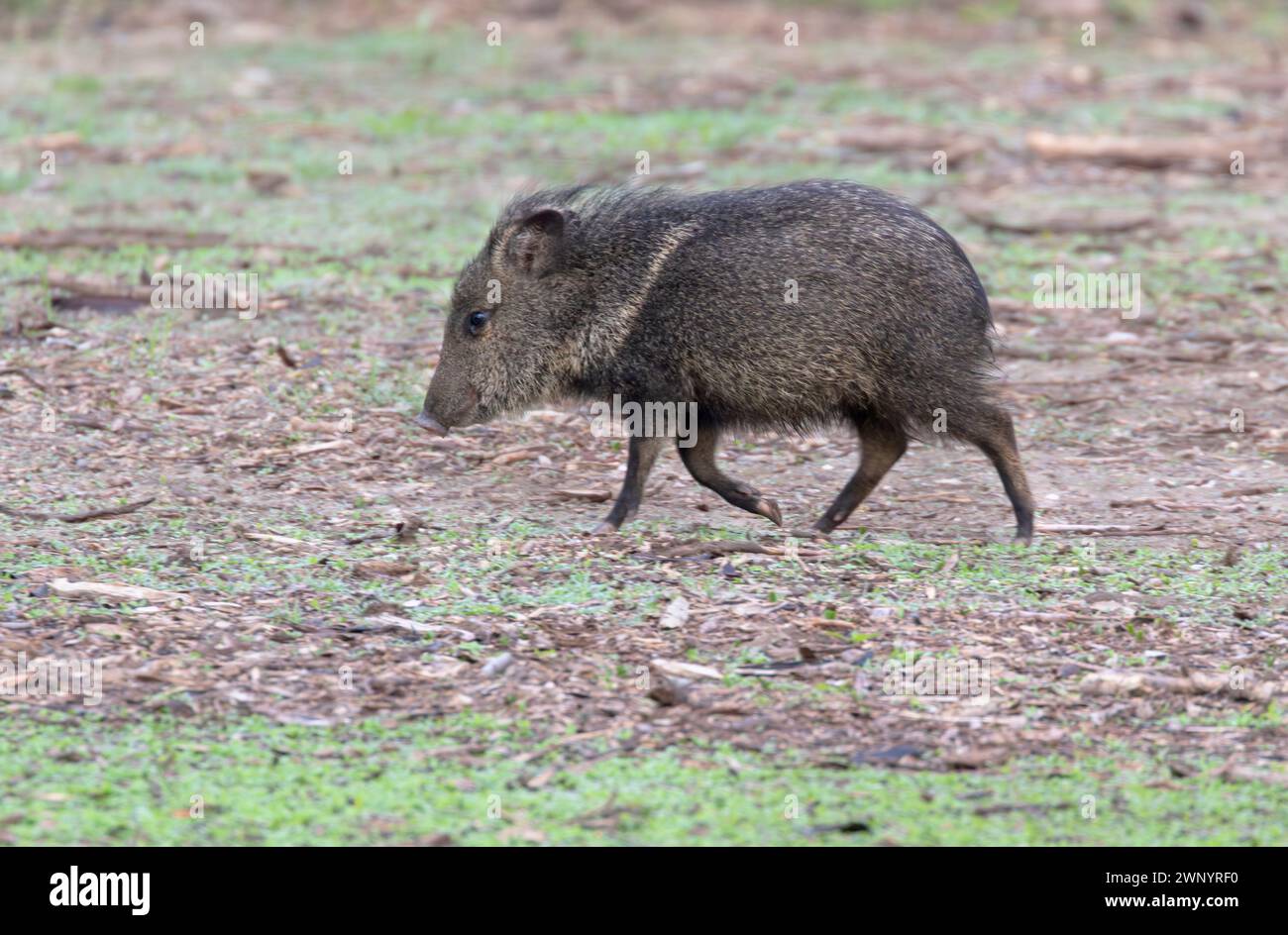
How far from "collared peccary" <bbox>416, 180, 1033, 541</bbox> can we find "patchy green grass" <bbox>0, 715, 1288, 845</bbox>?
76.0 inches

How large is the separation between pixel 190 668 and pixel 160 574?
80 cm

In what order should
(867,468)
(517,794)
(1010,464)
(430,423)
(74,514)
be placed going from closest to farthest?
(517,794) → (74,514) → (1010,464) → (867,468) → (430,423)

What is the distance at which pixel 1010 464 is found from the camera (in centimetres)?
620

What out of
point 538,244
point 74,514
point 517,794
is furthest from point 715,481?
point 517,794

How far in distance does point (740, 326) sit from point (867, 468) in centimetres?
76

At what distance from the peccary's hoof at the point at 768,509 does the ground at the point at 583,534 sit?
0.25 ft

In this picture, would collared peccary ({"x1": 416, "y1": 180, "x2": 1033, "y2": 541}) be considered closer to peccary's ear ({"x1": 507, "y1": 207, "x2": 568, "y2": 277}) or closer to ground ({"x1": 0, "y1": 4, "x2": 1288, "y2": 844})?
peccary's ear ({"x1": 507, "y1": 207, "x2": 568, "y2": 277})

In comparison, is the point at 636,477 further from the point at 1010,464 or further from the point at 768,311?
the point at 1010,464

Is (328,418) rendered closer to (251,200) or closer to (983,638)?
(983,638)

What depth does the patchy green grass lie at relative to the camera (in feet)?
12.8

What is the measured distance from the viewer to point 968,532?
6.36 meters

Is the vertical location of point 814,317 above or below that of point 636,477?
above

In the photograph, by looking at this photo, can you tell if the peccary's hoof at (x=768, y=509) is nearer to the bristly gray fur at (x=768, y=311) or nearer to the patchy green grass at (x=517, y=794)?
the bristly gray fur at (x=768, y=311)

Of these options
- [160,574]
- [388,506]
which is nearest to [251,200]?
[388,506]
